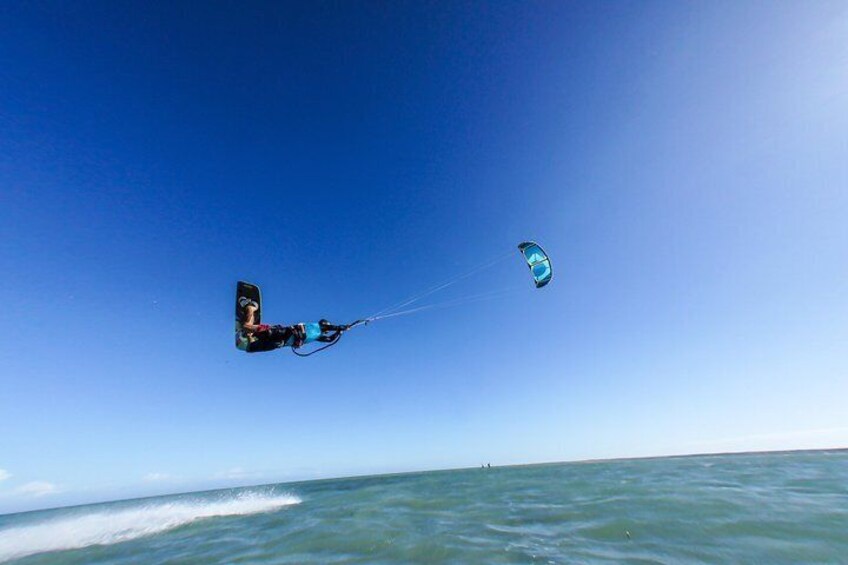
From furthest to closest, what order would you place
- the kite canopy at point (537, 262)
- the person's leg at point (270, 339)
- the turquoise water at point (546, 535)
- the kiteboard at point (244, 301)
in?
1. the kite canopy at point (537, 262)
2. the kiteboard at point (244, 301)
3. the person's leg at point (270, 339)
4. the turquoise water at point (546, 535)

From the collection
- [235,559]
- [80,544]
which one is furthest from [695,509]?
[80,544]

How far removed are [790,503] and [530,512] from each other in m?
7.16

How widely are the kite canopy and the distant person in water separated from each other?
26.3 ft

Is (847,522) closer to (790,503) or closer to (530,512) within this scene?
(790,503)

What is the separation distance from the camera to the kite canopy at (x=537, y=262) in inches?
562

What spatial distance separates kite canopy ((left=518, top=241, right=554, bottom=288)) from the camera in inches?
562

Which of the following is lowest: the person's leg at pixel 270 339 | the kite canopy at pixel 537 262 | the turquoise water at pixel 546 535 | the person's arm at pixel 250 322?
the turquoise water at pixel 546 535

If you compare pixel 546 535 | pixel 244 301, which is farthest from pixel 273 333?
pixel 546 535

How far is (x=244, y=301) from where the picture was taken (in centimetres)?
1034

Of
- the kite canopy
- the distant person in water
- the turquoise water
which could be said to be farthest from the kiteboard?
the kite canopy

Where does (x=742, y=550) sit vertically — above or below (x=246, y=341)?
below

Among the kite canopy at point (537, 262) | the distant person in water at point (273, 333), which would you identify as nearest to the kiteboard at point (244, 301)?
the distant person in water at point (273, 333)

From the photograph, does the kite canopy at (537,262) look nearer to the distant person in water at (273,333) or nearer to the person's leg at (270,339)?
the distant person in water at (273,333)

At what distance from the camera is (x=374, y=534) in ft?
33.7
